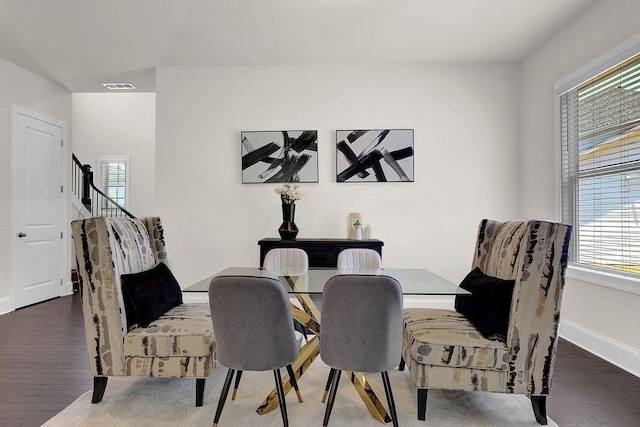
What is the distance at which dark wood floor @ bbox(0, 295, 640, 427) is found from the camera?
86.9 inches

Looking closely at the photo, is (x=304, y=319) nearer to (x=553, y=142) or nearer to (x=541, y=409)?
(x=541, y=409)

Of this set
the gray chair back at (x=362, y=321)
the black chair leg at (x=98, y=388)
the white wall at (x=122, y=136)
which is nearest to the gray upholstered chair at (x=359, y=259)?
the gray chair back at (x=362, y=321)

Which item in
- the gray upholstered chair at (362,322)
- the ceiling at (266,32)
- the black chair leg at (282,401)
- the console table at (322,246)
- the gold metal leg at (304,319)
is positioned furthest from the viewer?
the console table at (322,246)

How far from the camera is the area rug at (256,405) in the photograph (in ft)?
6.92

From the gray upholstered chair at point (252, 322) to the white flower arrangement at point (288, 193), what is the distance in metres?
2.38

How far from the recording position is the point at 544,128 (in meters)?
4.12

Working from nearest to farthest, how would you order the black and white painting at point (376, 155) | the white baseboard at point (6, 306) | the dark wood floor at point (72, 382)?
the dark wood floor at point (72, 382) < the white baseboard at point (6, 306) < the black and white painting at point (376, 155)

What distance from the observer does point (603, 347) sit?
313 centimetres

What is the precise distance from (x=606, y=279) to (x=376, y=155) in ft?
8.37

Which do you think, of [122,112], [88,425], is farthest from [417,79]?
[122,112]

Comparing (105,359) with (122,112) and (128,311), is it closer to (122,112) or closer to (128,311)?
(128,311)

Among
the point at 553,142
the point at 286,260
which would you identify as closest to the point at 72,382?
the point at 286,260

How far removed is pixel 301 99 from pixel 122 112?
568cm

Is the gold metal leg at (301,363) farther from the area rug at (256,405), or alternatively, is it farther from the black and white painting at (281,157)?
the black and white painting at (281,157)
